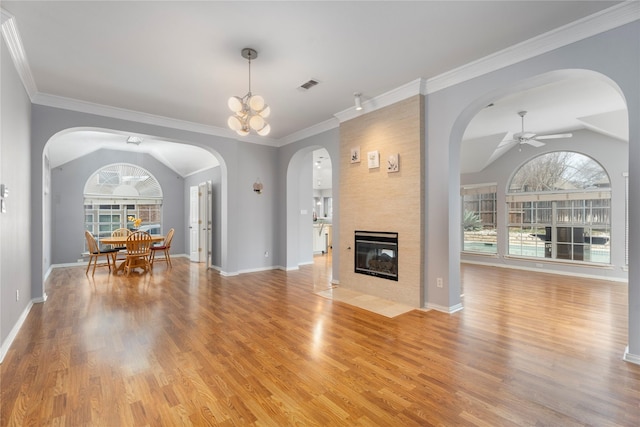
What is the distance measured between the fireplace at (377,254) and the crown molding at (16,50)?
4390 mm

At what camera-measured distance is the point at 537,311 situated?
3818 millimetres

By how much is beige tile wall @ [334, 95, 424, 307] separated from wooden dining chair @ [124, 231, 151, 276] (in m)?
4.35

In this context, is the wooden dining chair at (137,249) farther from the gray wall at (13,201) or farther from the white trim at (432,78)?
the white trim at (432,78)

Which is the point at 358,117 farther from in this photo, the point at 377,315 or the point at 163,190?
the point at 163,190

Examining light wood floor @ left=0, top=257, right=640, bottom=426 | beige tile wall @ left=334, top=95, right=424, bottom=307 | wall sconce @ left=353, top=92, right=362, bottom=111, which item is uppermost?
wall sconce @ left=353, top=92, right=362, bottom=111

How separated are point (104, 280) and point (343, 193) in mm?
4848

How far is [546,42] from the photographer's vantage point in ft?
9.54

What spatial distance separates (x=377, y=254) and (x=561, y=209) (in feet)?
16.4

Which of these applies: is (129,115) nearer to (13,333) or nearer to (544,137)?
(13,333)

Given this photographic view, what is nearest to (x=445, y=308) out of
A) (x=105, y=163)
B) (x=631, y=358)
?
(x=631, y=358)

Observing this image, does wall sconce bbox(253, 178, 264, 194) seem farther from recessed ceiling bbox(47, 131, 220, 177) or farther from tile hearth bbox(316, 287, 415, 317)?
tile hearth bbox(316, 287, 415, 317)

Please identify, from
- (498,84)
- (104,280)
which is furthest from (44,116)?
(498,84)

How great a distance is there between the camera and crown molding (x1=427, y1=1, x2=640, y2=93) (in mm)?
2490

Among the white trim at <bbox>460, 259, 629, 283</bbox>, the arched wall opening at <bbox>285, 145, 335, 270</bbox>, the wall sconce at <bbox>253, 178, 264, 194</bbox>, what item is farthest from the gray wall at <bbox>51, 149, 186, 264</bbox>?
the white trim at <bbox>460, 259, 629, 283</bbox>
